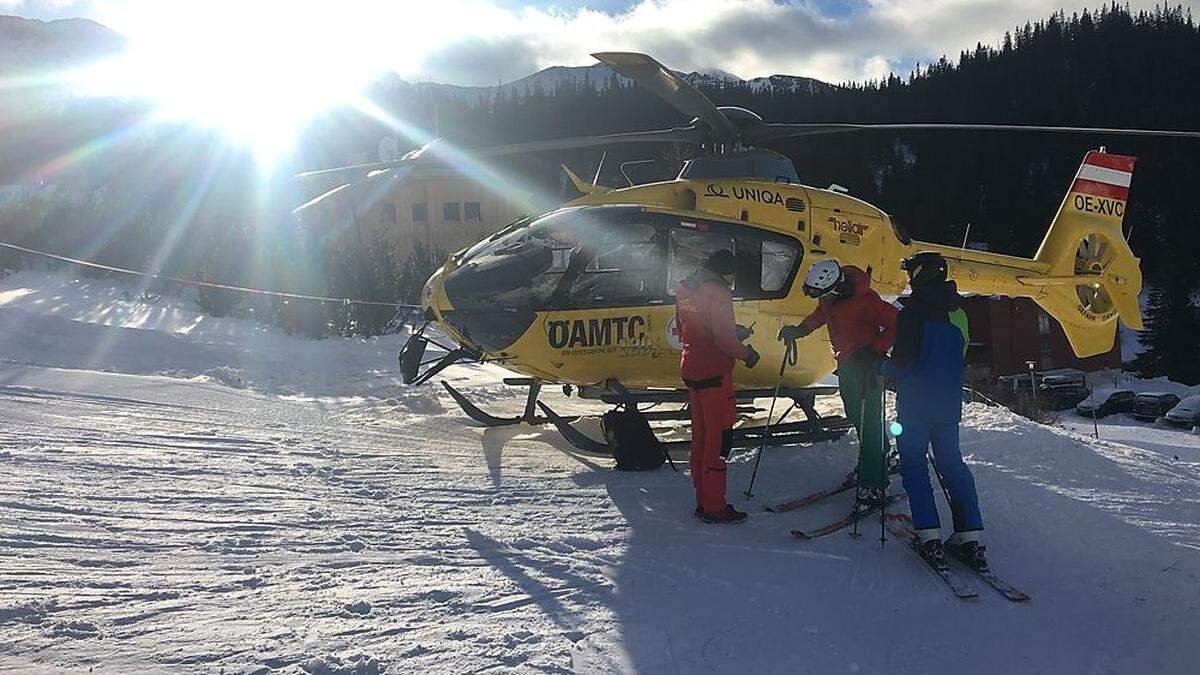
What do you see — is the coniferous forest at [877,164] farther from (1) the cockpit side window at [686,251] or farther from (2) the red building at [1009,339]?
(2) the red building at [1009,339]

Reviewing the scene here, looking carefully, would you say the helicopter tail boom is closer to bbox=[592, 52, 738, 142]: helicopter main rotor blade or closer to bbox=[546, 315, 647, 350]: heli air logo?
bbox=[592, 52, 738, 142]: helicopter main rotor blade

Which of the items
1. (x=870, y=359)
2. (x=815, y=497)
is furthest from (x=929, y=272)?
(x=815, y=497)

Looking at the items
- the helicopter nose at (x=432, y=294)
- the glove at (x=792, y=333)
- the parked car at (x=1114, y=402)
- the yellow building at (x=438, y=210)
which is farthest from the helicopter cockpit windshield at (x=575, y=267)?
the parked car at (x=1114, y=402)

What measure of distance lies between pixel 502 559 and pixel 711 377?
1.85 m

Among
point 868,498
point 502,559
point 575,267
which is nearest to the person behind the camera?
point 502,559

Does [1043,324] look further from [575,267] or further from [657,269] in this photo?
[575,267]

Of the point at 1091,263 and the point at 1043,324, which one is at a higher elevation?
the point at 1091,263

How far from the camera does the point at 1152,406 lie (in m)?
35.6

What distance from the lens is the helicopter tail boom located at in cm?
937

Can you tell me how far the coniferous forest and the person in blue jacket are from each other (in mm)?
4957

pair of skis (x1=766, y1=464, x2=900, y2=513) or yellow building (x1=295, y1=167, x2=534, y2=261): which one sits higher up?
yellow building (x1=295, y1=167, x2=534, y2=261)

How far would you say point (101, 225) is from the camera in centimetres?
2159

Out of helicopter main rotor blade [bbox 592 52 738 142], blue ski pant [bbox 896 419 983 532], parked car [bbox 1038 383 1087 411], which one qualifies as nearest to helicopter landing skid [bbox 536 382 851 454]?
blue ski pant [bbox 896 419 983 532]

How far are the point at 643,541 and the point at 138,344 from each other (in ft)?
29.1
